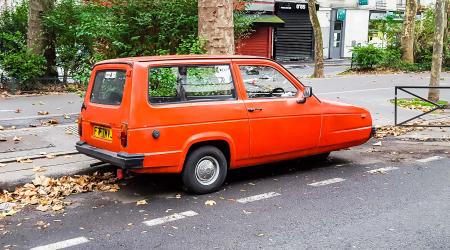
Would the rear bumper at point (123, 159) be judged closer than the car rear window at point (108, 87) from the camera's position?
Yes

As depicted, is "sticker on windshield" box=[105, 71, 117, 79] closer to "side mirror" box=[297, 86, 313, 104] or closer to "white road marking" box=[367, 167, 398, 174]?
"side mirror" box=[297, 86, 313, 104]

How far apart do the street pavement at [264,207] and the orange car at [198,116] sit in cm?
46

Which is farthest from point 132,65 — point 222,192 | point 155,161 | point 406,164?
point 406,164

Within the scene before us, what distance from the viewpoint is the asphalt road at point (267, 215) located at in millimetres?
5004

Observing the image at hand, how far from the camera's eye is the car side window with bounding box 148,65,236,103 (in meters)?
6.32

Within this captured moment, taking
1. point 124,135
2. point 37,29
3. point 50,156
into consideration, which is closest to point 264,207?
point 124,135

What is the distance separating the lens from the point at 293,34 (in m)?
42.2

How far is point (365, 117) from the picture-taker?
827 cm

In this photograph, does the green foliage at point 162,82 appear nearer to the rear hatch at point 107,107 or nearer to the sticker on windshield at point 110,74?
the rear hatch at point 107,107

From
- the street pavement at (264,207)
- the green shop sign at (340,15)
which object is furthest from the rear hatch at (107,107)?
the green shop sign at (340,15)

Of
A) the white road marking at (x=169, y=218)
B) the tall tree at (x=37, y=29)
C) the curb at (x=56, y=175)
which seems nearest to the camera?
the white road marking at (x=169, y=218)

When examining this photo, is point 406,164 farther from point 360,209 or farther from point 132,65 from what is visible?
point 132,65

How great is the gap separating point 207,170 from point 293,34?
36949mm

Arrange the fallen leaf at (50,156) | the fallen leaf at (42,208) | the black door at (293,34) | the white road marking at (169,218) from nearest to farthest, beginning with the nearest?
the white road marking at (169,218)
the fallen leaf at (42,208)
the fallen leaf at (50,156)
the black door at (293,34)
